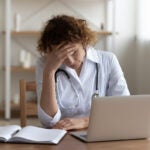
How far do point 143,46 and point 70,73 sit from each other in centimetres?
262

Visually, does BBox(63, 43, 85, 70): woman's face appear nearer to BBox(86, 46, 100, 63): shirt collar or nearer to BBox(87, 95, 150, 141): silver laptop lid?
BBox(86, 46, 100, 63): shirt collar

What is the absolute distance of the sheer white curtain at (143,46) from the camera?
4176 millimetres

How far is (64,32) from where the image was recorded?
1.75 meters

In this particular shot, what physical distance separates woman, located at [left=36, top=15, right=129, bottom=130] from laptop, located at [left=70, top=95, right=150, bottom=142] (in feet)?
0.89

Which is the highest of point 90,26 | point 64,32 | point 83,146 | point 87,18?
point 87,18

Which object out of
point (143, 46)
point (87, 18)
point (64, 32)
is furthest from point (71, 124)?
point (87, 18)

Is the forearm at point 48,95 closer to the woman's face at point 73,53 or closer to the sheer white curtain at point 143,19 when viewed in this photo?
the woman's face at point 73,53

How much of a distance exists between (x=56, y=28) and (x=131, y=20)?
2.97 metres

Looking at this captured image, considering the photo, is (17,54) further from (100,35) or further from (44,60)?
(44,60)

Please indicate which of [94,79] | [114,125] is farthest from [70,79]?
[114,125]

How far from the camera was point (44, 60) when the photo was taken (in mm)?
1896

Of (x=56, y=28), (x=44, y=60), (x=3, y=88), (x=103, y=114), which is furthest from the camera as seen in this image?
(x=3, y=88)

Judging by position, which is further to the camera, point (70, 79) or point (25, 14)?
point (25, 14)

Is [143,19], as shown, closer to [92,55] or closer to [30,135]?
[92,55]
